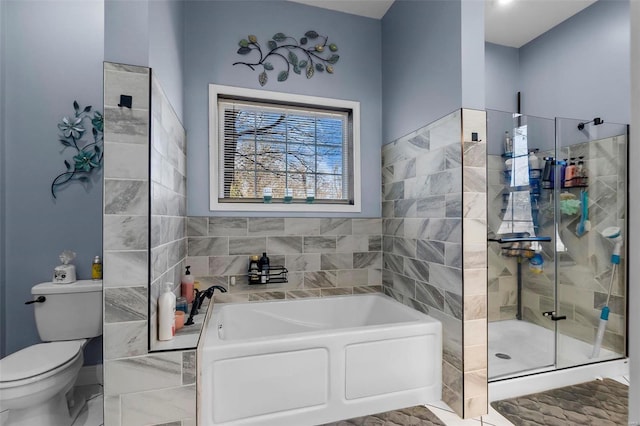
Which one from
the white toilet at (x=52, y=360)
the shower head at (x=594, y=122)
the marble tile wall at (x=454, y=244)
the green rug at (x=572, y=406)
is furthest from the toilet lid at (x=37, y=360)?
the shower head at (x=594, y=122)

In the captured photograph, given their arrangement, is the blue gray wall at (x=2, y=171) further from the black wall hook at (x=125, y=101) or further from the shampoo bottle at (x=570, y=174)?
the shampoo bottle at (x=570, y=174)

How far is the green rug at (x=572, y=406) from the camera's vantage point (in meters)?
1.92

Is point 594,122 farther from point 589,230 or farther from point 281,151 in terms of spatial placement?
point 281,151

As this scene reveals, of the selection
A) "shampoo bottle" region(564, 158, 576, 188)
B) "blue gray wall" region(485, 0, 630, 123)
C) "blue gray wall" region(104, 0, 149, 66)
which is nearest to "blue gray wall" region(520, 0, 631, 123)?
"blue gray wall" region(485, 0, 630, 123)

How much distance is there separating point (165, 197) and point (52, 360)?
1100 millimetres

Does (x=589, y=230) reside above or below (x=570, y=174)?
below

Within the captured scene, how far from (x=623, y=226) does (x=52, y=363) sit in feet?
13.1

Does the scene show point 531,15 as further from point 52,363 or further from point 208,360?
point 52,363

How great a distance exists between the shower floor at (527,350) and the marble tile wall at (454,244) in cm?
35

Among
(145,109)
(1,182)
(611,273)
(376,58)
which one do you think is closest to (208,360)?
(145,109)

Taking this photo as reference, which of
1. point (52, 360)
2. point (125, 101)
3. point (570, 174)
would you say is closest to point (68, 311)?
point (52, 360)

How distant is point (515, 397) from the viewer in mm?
2182

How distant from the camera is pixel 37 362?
180 centimetres

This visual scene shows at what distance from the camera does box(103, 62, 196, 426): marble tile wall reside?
61.3 inches
